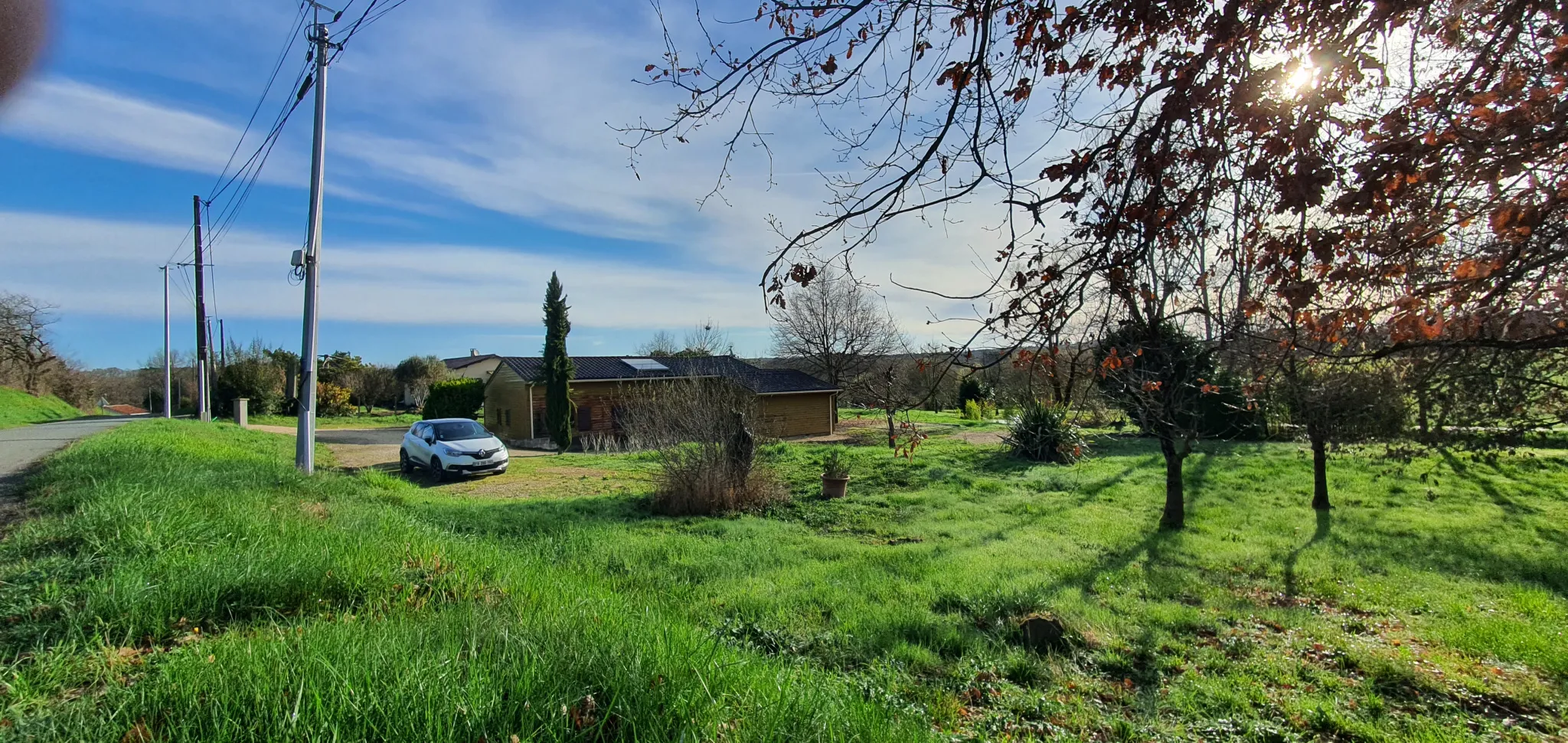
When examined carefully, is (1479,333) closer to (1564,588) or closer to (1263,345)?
(1263,345)

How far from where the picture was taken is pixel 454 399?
3600cm

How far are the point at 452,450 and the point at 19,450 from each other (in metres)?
7.47

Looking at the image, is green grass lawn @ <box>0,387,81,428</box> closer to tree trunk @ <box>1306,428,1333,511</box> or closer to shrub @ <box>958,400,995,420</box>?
tree trunk @ <box>1306,428,1333,511</box>

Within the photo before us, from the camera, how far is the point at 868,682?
4.05m

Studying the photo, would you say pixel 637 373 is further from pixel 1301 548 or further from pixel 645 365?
pixel 1301 548

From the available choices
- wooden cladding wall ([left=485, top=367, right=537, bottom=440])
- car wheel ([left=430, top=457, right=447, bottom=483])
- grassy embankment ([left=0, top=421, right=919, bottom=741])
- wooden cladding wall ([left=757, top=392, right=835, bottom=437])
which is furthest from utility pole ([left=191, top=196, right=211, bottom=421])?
grassy embankment ([left=0, top=421, right=919, bottom=741])

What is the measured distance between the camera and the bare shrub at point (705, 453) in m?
11.5

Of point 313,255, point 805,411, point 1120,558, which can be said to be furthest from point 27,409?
point 1120,558

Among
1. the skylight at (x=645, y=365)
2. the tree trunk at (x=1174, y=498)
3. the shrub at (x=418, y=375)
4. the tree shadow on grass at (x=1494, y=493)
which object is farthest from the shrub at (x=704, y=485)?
the shrub at (x=418, y=375)

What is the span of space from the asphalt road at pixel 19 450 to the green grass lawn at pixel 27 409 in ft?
19.9

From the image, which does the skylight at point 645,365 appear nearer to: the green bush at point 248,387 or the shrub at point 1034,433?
the shrub at point 1034,433

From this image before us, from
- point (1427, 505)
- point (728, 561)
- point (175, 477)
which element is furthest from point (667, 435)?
point (1427, 505)

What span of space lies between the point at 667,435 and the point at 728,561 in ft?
16.3

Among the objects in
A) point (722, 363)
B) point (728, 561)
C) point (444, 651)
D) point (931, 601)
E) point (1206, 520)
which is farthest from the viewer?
point (722, 363)
